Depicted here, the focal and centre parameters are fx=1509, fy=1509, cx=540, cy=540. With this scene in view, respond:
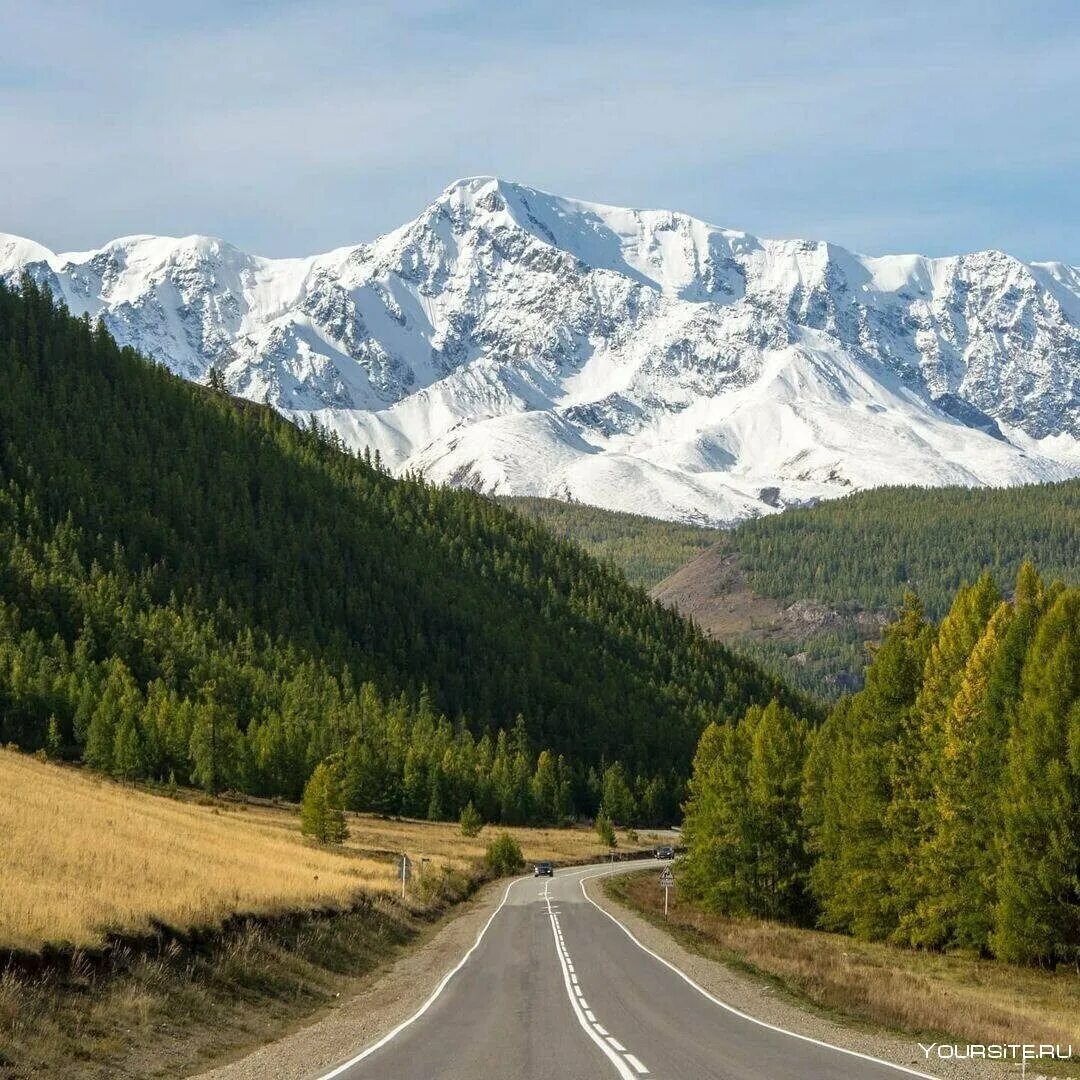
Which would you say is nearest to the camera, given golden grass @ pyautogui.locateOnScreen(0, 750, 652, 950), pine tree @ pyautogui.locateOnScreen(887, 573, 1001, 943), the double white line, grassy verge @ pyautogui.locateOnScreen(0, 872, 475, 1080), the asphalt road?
the double white line

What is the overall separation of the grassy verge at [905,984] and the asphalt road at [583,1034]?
3.28 m

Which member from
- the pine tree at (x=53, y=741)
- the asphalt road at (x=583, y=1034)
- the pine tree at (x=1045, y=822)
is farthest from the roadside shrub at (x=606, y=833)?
the pine tree at (x=1045, y=822)

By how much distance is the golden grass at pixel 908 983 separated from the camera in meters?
33.2

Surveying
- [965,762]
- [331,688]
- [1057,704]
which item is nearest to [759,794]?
[965,762]

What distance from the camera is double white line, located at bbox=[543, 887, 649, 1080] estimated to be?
80.1 feet

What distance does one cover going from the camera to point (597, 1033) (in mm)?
28969

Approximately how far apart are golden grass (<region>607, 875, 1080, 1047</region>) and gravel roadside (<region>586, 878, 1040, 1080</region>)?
0.94 metres

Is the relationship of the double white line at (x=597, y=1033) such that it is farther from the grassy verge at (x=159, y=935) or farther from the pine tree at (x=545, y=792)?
the pine tree at (x=545, y=792)

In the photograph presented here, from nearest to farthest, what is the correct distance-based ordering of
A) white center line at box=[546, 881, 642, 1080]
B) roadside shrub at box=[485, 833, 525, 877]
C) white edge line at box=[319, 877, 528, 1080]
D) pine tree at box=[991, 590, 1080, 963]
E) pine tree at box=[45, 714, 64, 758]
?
white center line at box=[546, 881, 642, 1080], white edge line at box=[319, 877, 528, 1080], pine tree at box=[991, 590, 1080, 963], roadside shrub at box=[485, 833, 525, 877], pine tree at box=[45, 714, 64, 758]

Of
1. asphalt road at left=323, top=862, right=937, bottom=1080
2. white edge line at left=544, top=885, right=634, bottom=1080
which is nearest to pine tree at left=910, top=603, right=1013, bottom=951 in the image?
asphalt road at left=323, top=862, right=937, bottom=1080

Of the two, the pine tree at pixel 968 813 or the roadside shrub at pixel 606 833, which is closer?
the pine tree at pixel 968 813

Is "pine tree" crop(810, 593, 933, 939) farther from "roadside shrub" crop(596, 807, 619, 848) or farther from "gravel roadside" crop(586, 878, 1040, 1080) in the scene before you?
"roadside shrub" crop(596, 807, 619, 848)

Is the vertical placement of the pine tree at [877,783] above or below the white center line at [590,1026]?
above

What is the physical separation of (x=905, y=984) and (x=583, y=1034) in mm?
16712
